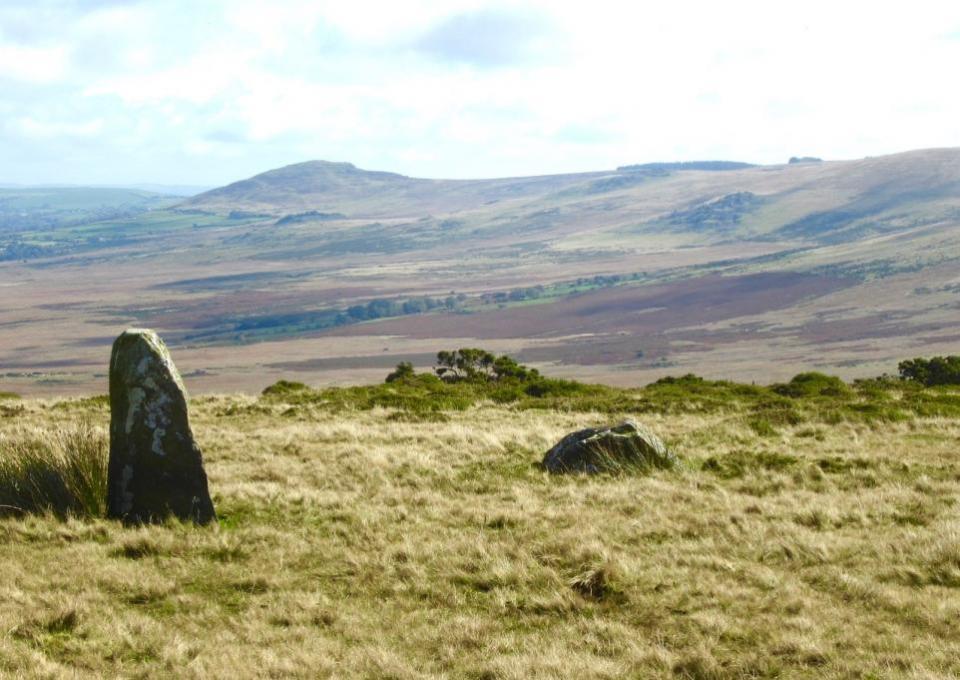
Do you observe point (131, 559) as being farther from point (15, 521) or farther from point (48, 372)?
point (48, 372)

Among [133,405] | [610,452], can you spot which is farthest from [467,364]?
[133,405]

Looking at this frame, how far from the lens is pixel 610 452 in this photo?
57.3 feet

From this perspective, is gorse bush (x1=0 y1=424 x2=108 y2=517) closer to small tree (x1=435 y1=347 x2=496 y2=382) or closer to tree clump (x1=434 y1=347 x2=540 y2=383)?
tree clump (x1=434 y1=347 x2=540 y2=383)

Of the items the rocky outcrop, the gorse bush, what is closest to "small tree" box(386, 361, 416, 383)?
the rocky outcrop

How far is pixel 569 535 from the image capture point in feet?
40.6

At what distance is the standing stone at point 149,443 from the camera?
12.6m

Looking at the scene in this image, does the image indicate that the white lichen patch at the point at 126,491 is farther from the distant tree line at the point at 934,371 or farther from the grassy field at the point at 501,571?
the distant tree line at the point at 934,371

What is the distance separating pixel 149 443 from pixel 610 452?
A: 29.4 ft

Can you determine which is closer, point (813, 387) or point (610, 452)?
point (610, 452)

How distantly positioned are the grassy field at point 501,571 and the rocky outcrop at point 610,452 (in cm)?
52

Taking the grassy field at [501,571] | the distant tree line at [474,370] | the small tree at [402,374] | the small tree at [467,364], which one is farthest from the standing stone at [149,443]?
the small tree at [467,364]

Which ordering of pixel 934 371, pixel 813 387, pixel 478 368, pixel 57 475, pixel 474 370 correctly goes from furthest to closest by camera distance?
1. pixel 478 368
2. pixel 474 370
3. pixel 934 371
4. pixel 813 387
5. pixel 57 475

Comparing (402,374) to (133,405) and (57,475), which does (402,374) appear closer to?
(57,475)

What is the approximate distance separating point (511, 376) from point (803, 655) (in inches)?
1389
